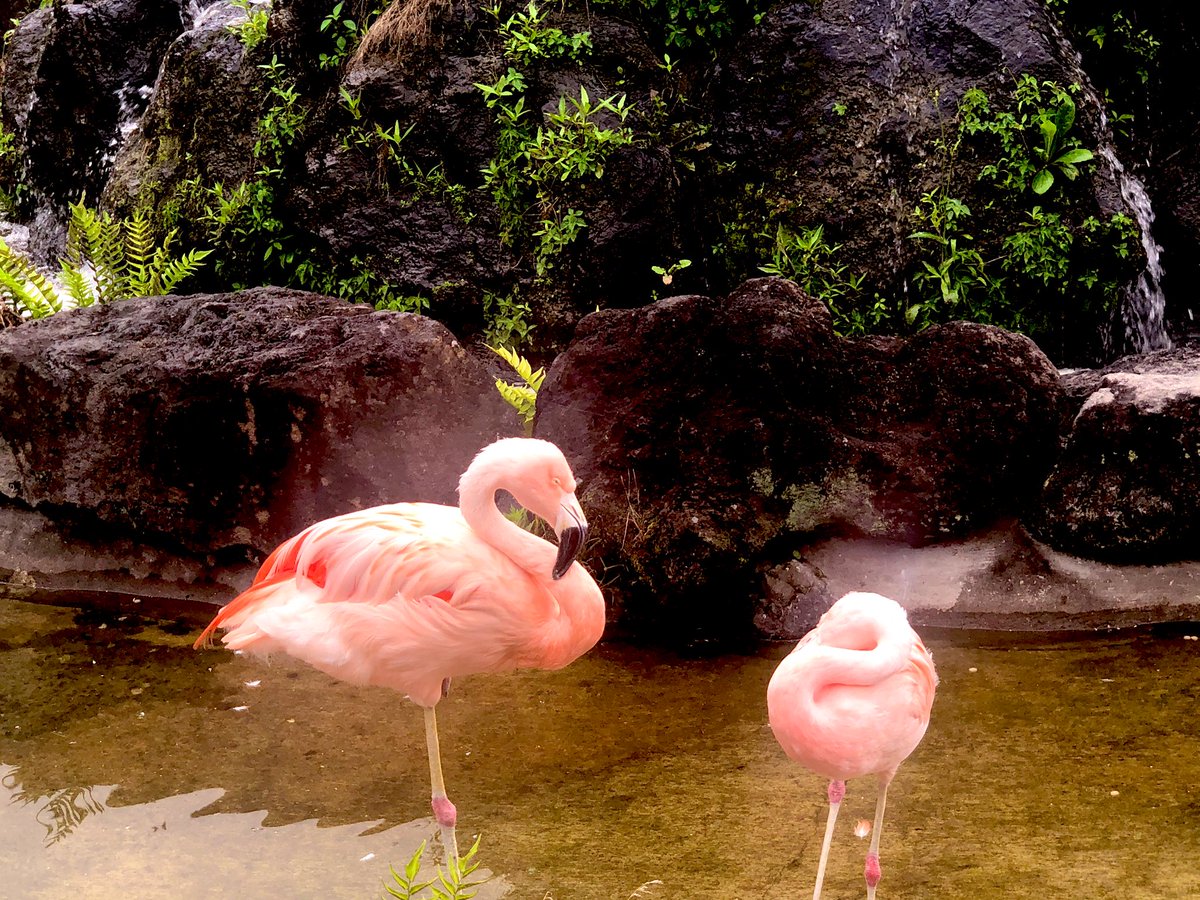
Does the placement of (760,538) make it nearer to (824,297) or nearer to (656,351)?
(656,351)

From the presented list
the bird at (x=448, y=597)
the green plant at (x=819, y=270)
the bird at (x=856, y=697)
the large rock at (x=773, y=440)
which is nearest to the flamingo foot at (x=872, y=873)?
the bird at (x=856, y=697)

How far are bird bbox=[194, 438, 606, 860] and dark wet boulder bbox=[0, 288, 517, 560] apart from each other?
1.77 m

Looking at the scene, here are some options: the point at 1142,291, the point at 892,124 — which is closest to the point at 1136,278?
the point at 1142,291

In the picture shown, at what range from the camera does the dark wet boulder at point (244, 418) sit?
16.1 ft

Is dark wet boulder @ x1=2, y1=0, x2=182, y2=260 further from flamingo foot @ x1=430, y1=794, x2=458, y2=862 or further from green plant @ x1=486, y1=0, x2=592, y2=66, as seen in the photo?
flamingo foot @ x1=430, y1=794, x2=458, y2=862

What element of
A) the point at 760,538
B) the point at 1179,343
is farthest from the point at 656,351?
the point at 1179,343

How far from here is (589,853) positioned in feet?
10.4

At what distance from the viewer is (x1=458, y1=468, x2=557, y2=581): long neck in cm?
302

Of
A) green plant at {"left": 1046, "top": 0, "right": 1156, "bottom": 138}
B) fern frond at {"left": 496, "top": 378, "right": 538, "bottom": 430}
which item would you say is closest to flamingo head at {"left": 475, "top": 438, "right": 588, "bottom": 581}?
fern frond at {"left": 496, "top": 378, "right": 538, "bottom": 430}

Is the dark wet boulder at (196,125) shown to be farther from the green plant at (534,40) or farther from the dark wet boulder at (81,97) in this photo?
the green plant at (534,40)

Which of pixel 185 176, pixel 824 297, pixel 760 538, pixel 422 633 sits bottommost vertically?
pixel 760 538

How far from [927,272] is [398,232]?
3042mm

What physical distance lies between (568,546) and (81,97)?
26.0 feet

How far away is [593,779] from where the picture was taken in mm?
3574
